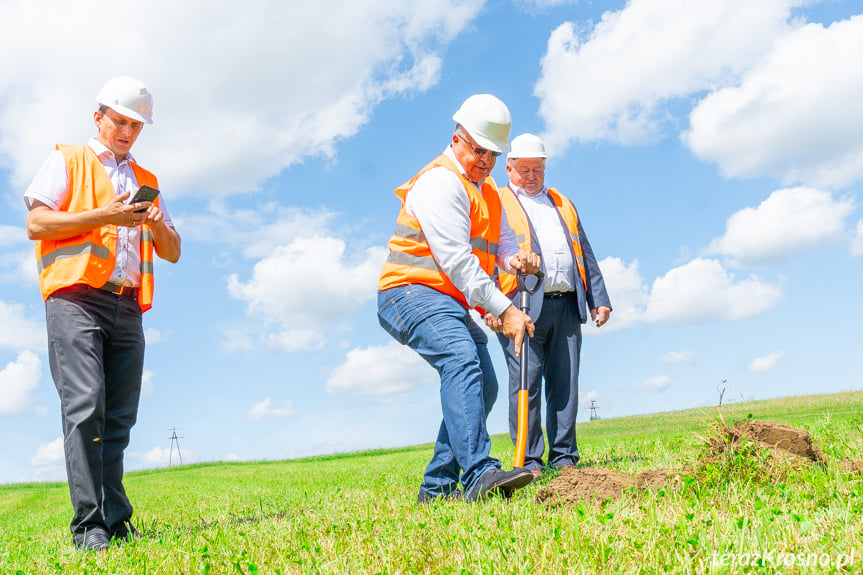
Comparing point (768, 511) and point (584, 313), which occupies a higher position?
point (584, 313)

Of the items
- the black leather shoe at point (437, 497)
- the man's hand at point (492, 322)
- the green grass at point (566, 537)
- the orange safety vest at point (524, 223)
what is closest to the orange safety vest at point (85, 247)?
the green grass at point (566, 537)

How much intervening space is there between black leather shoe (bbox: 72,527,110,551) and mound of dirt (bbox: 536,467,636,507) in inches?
103

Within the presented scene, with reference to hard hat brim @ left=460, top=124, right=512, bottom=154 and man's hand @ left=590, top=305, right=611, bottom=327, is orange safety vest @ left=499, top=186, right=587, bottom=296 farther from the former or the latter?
hard hat brim @ left=460, top=124, right=512, bottom=154

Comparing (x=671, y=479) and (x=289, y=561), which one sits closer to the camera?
(x=289, y=561)

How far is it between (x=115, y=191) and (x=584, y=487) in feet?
12.0

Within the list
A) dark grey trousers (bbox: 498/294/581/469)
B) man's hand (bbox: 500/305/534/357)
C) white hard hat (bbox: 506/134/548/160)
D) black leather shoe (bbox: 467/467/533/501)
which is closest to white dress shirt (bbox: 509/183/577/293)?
dark grey trousers (bbox: 498/294/581/469)

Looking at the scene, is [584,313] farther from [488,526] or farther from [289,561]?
[289,561]

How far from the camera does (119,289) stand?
459cm

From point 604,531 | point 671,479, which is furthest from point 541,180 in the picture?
point 604,531

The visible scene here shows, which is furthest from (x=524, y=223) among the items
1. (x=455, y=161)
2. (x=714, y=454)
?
(x=714, y=454)

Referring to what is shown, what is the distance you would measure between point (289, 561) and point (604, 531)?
4.44 feet

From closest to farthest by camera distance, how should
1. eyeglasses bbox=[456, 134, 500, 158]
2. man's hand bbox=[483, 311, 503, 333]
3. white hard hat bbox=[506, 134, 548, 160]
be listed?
eyeglasses bbox=[456, 134, 500, 158], man's hand bbox=[483, 311, 503, 333], white hard hat bbox=[506, 134, 548, 160]

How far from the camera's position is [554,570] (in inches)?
94.0

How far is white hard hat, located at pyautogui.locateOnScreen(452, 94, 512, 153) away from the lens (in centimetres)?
441
